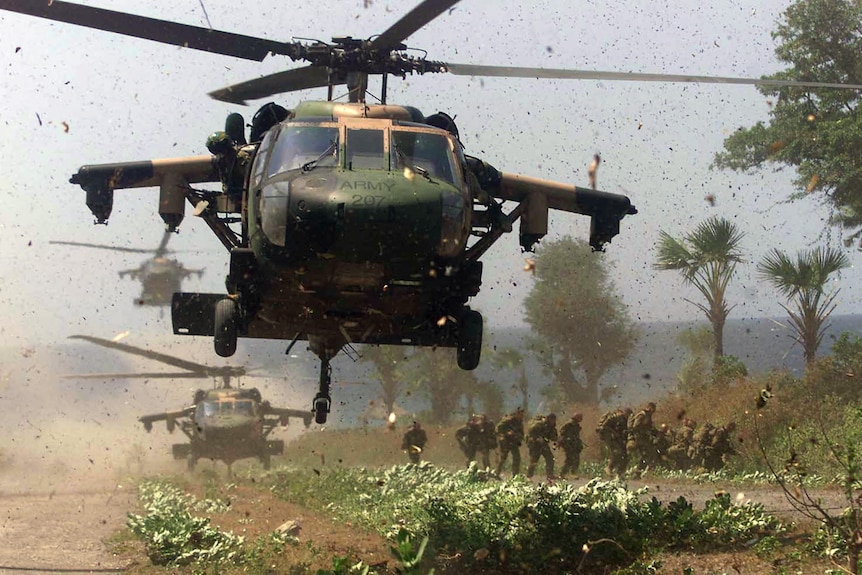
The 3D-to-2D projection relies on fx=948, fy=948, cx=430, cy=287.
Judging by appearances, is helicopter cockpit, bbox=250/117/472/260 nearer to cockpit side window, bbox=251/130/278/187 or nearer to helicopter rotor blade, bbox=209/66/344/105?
cockpit side window, bbox=251/130/278/187

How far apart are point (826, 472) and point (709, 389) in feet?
31.4

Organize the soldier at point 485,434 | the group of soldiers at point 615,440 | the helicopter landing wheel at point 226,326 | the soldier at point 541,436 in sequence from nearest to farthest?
the helicopter landing wheel at point 226,326
the group of soldiers at point 615,440
the soldier at point 541,436
the soldier at point 485,434

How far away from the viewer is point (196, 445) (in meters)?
25.0

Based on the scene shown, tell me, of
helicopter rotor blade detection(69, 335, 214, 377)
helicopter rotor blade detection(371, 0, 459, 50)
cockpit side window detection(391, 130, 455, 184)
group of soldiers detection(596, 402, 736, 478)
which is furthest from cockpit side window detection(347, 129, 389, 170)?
group of soldiers detection(596, 402, 736, 478)

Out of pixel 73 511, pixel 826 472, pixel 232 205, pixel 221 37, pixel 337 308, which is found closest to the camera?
pixel 337 308

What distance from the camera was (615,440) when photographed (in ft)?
61.8

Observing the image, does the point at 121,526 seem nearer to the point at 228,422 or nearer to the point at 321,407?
the point at 321,407

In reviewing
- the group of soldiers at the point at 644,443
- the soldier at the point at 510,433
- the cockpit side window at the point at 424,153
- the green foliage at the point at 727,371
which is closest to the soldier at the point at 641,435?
the group of soldiers at the point at 644,443

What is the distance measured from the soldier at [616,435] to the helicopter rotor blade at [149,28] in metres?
11.4

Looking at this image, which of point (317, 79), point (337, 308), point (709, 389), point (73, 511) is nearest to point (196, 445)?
point (73, 511)

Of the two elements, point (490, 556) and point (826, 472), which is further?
point (826, 472)

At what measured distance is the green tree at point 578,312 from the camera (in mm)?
39906

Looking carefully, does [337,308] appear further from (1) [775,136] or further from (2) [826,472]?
(1) [775,136]

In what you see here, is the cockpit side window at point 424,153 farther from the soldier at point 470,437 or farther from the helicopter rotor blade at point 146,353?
the soldier at point 470,437
